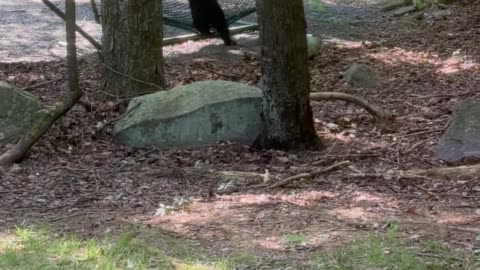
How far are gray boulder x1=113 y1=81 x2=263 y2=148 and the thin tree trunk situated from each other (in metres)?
0.44

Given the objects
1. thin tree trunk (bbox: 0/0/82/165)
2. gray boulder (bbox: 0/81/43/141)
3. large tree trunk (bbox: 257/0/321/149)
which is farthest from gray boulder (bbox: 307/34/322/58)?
gray boulder (bbox: 0/81/43/141)

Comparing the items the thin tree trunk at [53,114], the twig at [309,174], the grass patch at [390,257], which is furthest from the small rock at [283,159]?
the grass patch at [390,257]

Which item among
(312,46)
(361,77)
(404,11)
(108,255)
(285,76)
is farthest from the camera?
(404,11)

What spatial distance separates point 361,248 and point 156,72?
3.62 meters

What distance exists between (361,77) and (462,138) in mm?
2649

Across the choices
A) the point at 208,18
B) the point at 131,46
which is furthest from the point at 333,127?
the point at 208,18

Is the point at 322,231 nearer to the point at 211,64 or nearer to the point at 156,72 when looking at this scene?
the point at 156,72

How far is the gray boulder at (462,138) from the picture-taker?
4941 mm

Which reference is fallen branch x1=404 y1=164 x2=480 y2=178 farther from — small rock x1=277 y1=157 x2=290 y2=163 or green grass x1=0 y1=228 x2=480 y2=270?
green grass x1=0 y1=228 x2=480 y2=270

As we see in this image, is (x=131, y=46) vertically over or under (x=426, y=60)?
over

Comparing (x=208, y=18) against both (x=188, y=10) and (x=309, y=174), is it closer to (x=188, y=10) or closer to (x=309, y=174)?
(x=188, y=10)

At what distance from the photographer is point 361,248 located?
134 inches

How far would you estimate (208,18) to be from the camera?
9586 millimetres

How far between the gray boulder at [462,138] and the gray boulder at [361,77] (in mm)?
2243
